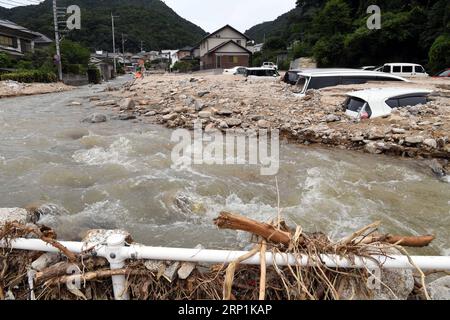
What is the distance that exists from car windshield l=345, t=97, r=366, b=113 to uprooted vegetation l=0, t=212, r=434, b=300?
776 cm

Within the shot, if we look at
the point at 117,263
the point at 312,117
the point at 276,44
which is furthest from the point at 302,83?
the point at 276,44

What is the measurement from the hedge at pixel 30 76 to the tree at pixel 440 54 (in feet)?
91.5

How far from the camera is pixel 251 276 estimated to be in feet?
6.84

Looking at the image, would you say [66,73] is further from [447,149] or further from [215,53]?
[447,149]

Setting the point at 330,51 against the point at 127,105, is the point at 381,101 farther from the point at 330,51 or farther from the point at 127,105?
the point at 330,51

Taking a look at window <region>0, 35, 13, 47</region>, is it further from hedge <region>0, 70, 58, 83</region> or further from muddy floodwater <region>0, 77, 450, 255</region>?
muddy floodwater <region>0, 77, 450, 255</region>

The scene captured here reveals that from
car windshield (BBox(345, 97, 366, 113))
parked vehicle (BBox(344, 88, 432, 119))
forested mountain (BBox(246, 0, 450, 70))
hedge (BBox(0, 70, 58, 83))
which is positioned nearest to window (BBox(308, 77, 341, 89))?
car windshield (BBox(345, 97, 366, 113))

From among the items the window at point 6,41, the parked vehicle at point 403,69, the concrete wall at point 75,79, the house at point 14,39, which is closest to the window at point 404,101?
the parked vehicle at point 403,69

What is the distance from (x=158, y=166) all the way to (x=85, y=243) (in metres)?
4.96

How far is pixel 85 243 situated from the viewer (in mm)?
2143

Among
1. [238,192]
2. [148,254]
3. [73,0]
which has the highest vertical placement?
[73,0]

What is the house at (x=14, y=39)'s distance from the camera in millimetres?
33688

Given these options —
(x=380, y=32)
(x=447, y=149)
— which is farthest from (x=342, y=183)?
(x=380, y=32)

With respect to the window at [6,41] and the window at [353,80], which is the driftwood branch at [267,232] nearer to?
the window at [353,80]
